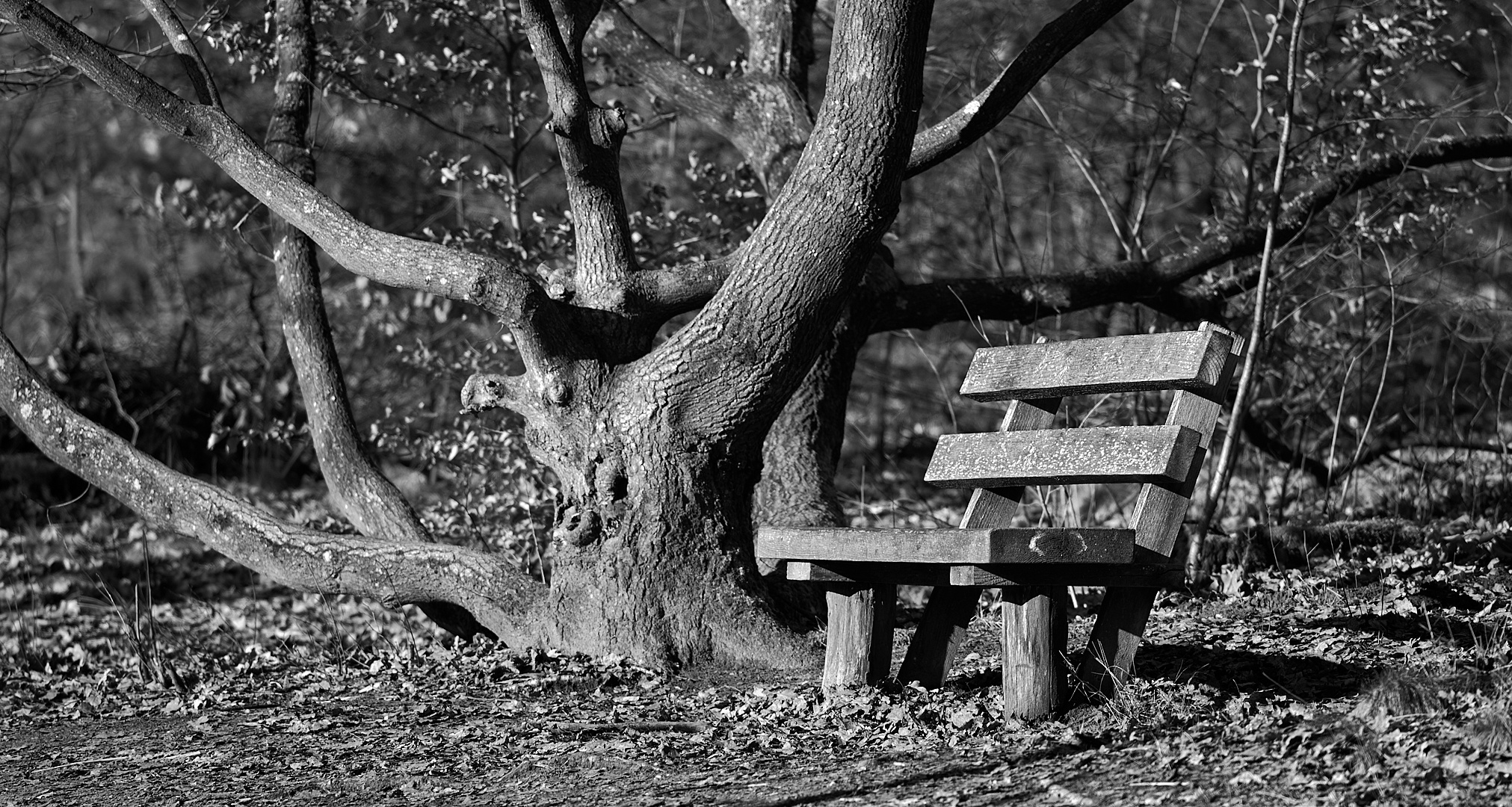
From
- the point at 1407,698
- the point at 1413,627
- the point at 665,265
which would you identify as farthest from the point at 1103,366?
the point at 665,265

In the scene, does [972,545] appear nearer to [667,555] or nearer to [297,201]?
[667,555]

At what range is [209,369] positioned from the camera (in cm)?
1101

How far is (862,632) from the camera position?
4121mm

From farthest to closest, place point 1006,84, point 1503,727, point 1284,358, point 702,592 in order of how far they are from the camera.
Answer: point 1284,358 < point 1006,84 < point 702,592 < point 1503,727

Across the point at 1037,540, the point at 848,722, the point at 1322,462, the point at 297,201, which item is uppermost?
the point at 297,201

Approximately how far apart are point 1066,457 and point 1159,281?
122 inches

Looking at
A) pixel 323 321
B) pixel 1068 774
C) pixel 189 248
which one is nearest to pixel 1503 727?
pixel 1068 774

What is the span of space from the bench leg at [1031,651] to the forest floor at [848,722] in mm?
67

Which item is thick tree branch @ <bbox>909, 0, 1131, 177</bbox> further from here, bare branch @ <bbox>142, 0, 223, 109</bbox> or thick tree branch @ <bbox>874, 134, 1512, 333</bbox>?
bare branch @ <bbox>142, 0, 223, 109</bbox>

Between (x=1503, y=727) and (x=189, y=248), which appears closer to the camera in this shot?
(x=1503, y=727)

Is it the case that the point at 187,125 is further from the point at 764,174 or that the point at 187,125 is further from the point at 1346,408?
the point at 1346,408

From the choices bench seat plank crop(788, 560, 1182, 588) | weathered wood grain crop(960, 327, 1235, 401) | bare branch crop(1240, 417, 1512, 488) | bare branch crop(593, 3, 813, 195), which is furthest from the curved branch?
bare branch crop(1240, 417, 1512, 488)

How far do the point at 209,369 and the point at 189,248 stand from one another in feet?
32.9

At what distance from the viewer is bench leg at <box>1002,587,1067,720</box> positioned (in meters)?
3.70
